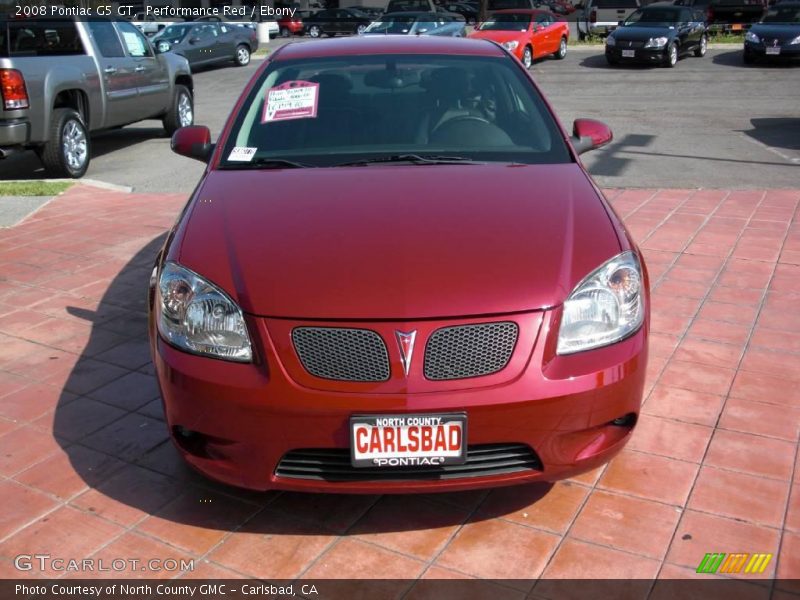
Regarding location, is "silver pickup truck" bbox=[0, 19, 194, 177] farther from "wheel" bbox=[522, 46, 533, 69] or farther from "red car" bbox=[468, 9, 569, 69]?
"wheel" bbox=[522, 46, 533, 69]

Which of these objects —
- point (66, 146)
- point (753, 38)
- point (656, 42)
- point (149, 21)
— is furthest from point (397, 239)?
point (149, 21)

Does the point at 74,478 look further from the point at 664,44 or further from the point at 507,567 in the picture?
the point at 664,44

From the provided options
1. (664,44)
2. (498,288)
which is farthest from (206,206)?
(664,44)

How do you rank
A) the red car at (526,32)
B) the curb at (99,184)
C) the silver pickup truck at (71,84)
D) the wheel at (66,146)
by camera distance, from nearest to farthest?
the silver pickup truck at (71,84) < the curb at (99,184) < the wheel at (66,146) < the red car at (526,32)

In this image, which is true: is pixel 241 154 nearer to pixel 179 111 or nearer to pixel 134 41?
pixel 134 41

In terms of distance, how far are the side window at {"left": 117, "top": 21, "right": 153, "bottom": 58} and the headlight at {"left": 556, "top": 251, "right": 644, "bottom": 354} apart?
378 inches

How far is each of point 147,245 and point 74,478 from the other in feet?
11.9

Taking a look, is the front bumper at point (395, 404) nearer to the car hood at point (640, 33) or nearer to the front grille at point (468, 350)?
the front grille at point (468, 350)

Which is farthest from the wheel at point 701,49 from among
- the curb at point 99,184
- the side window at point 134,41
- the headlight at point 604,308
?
the headlight at point 604,308

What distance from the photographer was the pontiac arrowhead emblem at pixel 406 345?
2.83m

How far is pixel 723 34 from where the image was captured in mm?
27828

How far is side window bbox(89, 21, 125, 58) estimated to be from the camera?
10.7m

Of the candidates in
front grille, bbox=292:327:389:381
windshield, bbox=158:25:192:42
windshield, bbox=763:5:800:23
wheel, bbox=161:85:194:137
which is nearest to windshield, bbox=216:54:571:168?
front grille, bbox=292:327:389:381

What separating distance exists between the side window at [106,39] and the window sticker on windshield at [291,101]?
7.10m
